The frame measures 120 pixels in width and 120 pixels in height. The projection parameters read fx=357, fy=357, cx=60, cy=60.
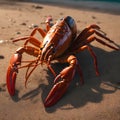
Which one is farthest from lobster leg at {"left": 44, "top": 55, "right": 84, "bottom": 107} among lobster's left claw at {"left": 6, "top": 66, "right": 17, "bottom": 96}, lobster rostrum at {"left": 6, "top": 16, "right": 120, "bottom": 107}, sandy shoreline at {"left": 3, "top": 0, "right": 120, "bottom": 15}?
sandy shoreline at {"left": 3, "top": 0, "right": 120, "bottom": 15}

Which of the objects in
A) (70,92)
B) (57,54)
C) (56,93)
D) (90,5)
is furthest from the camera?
(90,5)

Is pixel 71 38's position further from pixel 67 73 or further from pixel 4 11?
pixel 4 11

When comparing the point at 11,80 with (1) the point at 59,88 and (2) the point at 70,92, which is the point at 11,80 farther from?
(2) the point at 70,92

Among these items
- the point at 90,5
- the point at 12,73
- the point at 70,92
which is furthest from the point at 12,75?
the point at 90,5

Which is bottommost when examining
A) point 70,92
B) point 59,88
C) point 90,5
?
point 90,5

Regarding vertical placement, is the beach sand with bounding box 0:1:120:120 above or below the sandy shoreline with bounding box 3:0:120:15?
above

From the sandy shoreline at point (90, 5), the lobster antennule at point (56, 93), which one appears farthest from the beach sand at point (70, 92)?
the sandy shoreline at point (90, 5)

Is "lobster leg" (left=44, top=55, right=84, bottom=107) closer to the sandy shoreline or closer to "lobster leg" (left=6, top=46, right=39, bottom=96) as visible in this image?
"lobster leg" (left=6, top=46, right=39, bottom=96)

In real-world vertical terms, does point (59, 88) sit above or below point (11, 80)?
above

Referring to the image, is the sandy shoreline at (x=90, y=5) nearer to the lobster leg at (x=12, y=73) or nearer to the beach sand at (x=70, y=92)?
the beach sand at (x=70, y=92)

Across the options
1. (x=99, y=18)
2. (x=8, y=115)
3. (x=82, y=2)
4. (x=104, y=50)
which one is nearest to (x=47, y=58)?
(x=8, y=115)
